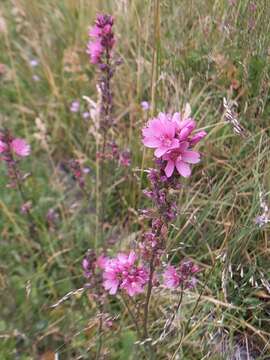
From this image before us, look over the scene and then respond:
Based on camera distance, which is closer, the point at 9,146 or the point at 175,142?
the point at 175,142

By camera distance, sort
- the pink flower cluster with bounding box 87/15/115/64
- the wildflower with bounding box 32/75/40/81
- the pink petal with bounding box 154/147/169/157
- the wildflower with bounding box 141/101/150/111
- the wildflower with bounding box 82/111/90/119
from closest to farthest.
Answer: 1. the pink petal with bounding box 154/147/169/157
2. the pink flower cluster with bounding box 87/15/115/64
3. the wildflower with bounding box 141/101/150/111
4. the wildflower with bounding box 82/111/90/119
5. the wildflower with bounding box 32/75/40/81

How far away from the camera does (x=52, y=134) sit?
3158 mm

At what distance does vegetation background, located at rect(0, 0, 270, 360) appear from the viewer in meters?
2.00

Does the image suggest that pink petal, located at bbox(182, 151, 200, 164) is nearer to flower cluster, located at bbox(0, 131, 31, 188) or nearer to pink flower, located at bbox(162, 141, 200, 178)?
pink flower, located at bbox(162, 141, 200, 178)

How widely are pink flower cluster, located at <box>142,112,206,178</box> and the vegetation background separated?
0.40 metres

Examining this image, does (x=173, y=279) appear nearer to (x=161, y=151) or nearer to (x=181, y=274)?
(x=181, y=274)

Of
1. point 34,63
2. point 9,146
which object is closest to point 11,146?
point 9,146

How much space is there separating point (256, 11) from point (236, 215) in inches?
32.7

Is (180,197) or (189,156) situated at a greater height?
(189,156)

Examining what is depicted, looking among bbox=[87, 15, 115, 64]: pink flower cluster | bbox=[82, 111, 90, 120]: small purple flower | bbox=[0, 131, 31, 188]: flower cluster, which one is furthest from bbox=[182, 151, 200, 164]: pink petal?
bbox=[82, 111, 90, 120]: small purple flower

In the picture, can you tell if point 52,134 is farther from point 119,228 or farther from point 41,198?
point 119,228

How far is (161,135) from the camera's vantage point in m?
1.42

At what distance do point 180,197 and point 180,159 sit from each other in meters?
0.94

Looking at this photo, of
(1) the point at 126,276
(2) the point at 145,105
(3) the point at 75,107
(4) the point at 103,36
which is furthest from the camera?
(3) the point at 75,107
